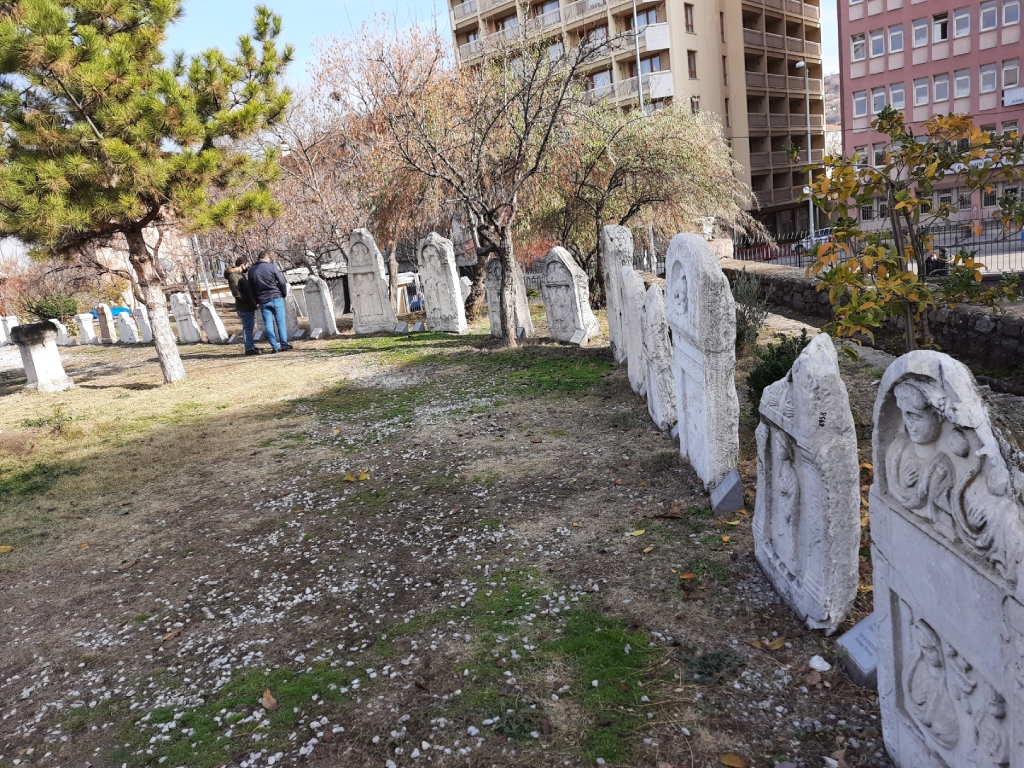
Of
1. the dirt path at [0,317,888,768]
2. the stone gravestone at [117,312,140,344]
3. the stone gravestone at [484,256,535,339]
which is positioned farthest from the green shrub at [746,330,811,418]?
the stone gravestone at [117,312,140,344]

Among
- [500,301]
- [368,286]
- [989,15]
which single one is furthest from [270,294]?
[989,15]

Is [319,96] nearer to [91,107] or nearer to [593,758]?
[91,107]

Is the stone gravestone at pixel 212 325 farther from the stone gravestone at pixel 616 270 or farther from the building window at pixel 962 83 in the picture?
the building window at pixel 962 83

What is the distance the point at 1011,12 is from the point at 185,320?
32.4 m

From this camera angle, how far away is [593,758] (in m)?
2.81

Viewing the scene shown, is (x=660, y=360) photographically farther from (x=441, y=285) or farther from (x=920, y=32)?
(x=920, y=32)

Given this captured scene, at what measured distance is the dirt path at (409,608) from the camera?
304cm

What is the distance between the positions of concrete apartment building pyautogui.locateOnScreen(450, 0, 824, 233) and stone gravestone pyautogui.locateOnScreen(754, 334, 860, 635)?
84.1 ft

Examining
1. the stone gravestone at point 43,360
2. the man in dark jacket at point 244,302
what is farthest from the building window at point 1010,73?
the stone gravestone at point 43,360

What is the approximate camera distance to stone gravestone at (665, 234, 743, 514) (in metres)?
4.84

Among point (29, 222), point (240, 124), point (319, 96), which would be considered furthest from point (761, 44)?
point (29, 222)

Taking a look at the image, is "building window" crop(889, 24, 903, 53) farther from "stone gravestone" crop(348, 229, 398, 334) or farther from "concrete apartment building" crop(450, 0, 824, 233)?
"stone gravestone" crop(348, 229, 398, 334)

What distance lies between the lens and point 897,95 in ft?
106

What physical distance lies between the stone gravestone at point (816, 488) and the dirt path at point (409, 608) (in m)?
0.22
